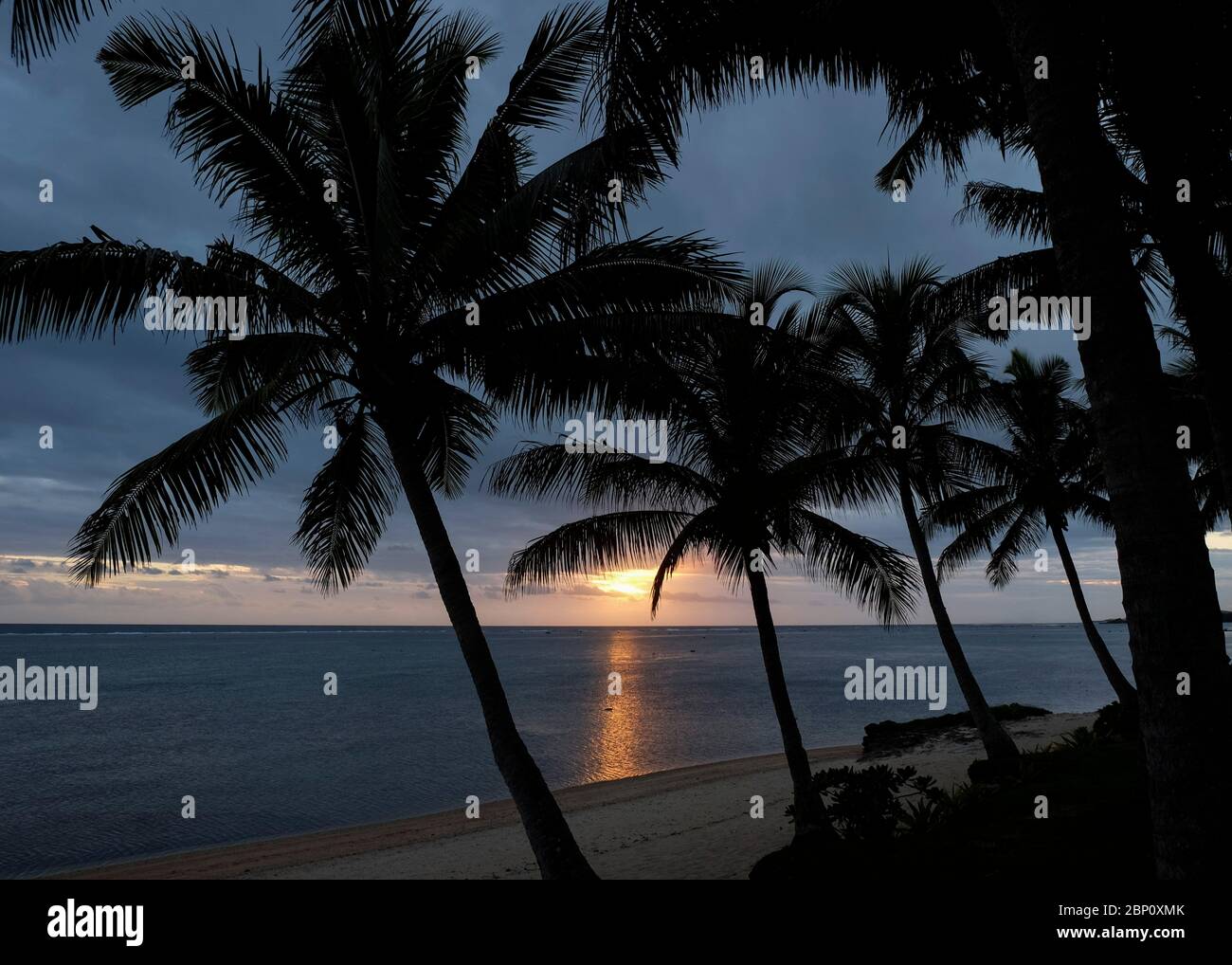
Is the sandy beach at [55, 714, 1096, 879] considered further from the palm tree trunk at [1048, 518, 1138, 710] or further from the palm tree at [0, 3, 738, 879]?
the palm tree at [0, 3, 738, 879]

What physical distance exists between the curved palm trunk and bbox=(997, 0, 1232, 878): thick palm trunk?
6808mm

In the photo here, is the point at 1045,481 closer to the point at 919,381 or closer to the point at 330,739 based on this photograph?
the point at 919,381

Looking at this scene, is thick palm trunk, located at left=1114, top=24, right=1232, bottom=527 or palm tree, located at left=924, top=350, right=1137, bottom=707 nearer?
thick palm trunk, located at left=1114, top=24, right=1232, bottom=527

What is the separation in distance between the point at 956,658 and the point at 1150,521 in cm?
1418

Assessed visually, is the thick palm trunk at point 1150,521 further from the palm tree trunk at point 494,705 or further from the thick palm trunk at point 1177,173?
the palm tree trunk at point 494,705

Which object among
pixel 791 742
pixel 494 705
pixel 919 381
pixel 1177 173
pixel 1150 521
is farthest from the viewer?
pixel 919 381

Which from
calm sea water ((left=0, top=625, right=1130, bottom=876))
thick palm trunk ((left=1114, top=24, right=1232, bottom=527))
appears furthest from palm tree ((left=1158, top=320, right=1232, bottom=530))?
calm sea water ((left=0, top=625, right=1130, bottom=876))

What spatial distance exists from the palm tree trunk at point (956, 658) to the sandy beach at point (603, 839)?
2321 millimetres

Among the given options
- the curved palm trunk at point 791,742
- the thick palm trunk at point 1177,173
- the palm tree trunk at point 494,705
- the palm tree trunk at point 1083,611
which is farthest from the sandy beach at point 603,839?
the thick palm trunk at point 1177,173

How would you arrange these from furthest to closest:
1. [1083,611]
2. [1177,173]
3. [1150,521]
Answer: [1083,611] < [1177,173] < [1150,521]

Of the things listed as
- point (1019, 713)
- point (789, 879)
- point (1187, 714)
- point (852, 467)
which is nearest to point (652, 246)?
point (852, 467)

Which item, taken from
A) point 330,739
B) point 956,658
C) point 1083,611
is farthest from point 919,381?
point 330,739

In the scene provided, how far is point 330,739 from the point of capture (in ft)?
139

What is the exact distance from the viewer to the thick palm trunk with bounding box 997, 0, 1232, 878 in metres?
3.87
